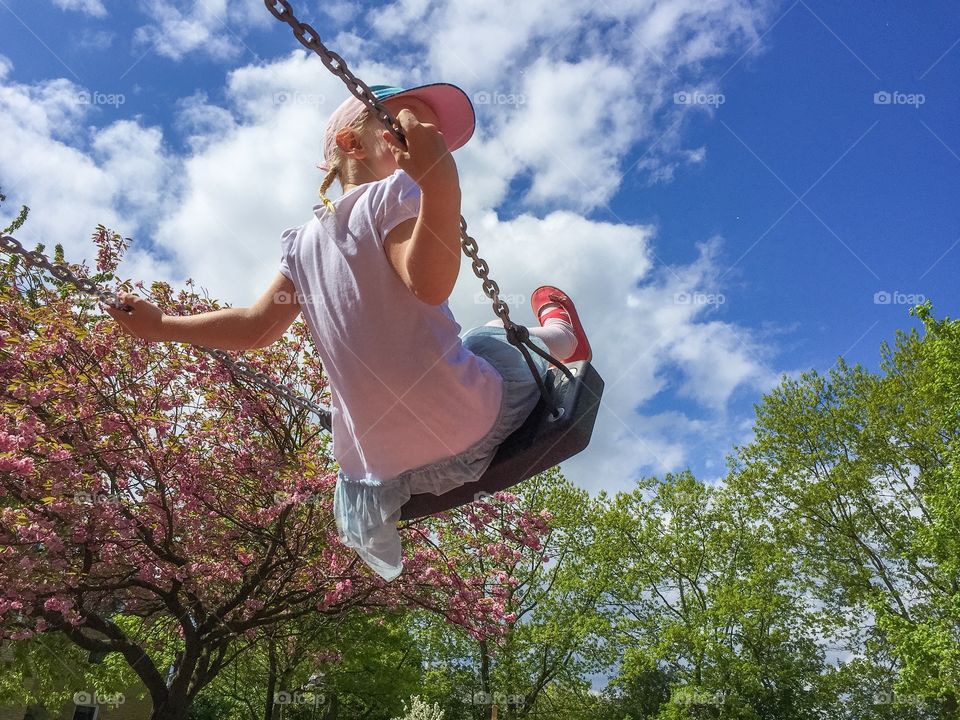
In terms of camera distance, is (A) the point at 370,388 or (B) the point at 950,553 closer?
(A) the point at 370,388

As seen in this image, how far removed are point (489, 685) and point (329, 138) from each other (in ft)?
73.4

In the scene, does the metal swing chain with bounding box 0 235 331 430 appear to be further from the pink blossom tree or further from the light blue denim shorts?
the pink blossom tree

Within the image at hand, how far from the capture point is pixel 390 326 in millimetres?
1652

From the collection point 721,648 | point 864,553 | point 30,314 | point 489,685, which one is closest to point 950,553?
point 864,553

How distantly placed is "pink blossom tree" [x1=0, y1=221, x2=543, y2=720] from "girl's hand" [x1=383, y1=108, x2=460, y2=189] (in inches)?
237

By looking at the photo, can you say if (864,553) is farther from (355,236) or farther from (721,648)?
(355,236)

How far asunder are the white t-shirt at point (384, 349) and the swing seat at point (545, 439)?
13cm

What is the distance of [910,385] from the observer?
19.1 meters

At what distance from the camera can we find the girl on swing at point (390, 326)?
1568 millimetres

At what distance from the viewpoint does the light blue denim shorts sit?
6.12 feet

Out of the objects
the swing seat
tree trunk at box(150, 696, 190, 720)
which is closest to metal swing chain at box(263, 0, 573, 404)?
the swing seat

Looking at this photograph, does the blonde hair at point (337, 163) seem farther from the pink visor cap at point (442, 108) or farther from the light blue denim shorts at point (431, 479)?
the light blue denim shorts at point (431, 479)
